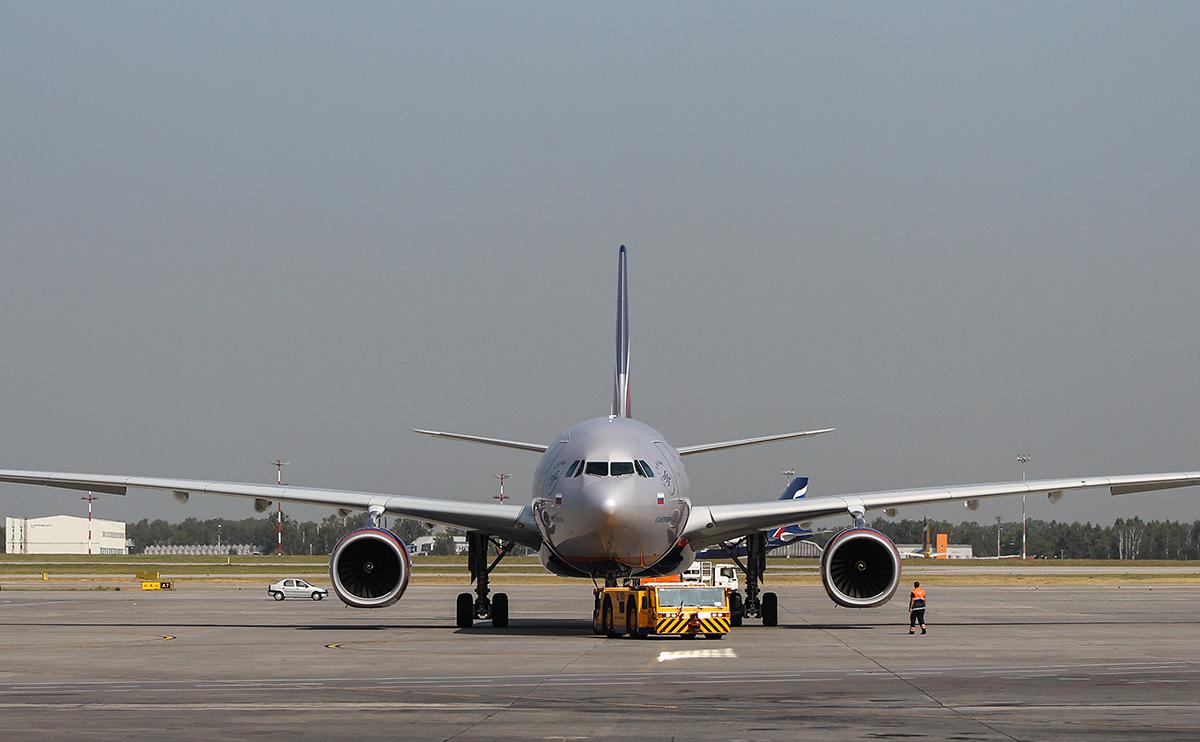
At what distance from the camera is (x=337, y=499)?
120 ft

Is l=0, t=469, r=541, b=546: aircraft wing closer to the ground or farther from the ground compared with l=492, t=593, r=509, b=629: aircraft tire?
farther from the ground

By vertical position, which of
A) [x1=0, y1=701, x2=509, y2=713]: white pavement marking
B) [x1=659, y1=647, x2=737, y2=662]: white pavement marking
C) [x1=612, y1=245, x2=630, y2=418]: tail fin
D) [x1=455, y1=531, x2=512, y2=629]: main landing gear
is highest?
[x1=612, y1=245, x2=630, y2=418]: tail fin

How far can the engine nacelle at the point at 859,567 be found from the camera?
33938 mm

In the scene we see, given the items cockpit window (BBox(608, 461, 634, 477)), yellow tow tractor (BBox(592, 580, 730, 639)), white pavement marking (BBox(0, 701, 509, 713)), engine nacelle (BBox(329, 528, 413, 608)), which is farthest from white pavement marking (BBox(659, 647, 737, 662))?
engine nacelle (BBox(329, 528, 413, 608))

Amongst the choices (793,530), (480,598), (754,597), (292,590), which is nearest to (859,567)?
(754,597)

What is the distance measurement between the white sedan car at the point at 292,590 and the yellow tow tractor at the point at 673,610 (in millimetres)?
35206

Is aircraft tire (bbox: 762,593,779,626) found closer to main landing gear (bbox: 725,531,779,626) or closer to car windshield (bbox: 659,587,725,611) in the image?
main landing gear (bbox: 725,531,779,626)

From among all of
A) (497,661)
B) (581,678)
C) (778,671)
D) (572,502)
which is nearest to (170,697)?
(581,678)

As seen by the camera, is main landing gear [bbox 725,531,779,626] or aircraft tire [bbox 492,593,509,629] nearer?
aircraft tire [bbox 492,593,509,629]

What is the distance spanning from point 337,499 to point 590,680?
52.1 ft

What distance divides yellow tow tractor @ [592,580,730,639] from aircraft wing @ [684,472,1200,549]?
2.73 m

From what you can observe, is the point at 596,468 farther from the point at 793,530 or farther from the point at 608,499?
the point at 793,530

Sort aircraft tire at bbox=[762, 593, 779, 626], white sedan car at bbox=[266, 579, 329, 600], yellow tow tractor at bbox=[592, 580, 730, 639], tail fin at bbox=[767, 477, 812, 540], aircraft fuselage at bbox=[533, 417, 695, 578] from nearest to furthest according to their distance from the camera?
aircraft fuselage at bbox=[533, 417, 695, 578], yellow tow tractor at bbox=[592, 580, 730, 639], aircraft tire at bbox=[762, 593, 779, 626], white sedan car at bbox=[266, 579, 329, 600], tail fin at bbox=[767, 477, 812, 540]

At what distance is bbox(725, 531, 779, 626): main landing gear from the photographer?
3781 cm
